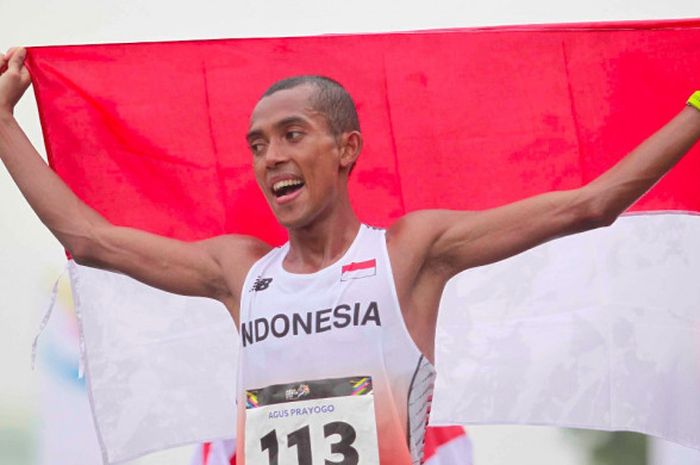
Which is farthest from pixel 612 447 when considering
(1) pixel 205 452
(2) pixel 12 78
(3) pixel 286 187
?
(2) pixel 12 78

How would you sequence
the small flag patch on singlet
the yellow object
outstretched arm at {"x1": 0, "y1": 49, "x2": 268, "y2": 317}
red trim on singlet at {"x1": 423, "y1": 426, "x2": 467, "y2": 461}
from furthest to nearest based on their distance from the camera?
red trim on singlet at {"x1": 423, "y1": 426, "x2": 467, "y2": 461} < outstretched arm at {"x1": 0, "y1": 49, "x2": 268, "y2": 317} < the small flag patch on singlet < the yellow object

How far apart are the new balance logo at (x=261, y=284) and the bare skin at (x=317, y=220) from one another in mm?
90

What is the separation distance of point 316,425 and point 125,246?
1.07m

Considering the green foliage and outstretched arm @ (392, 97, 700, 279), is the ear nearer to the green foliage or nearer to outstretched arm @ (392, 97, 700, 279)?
outstretched arm @ (392, 97, 700, 279)

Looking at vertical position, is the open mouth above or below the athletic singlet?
above

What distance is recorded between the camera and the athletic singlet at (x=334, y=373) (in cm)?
538

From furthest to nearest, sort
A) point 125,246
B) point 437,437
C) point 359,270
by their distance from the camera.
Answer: point 437,437 → point 125,246 → point 359,270

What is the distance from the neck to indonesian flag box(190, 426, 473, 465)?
1315 millimetres

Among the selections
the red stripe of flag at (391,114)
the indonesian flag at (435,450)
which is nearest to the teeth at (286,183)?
the red stripe of flag at (391,114)

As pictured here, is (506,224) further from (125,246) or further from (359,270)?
(125,246)

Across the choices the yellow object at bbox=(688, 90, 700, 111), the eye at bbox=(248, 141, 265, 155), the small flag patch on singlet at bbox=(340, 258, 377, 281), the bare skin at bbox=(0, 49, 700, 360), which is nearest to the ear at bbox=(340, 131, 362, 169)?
the bare skin at bbox=(0, 49, 700, 360)

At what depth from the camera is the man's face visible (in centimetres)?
560

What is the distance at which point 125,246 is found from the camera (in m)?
5.89

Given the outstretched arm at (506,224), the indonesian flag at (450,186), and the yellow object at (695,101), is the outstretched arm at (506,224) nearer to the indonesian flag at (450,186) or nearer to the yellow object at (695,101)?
the yellow object at (695,101)
